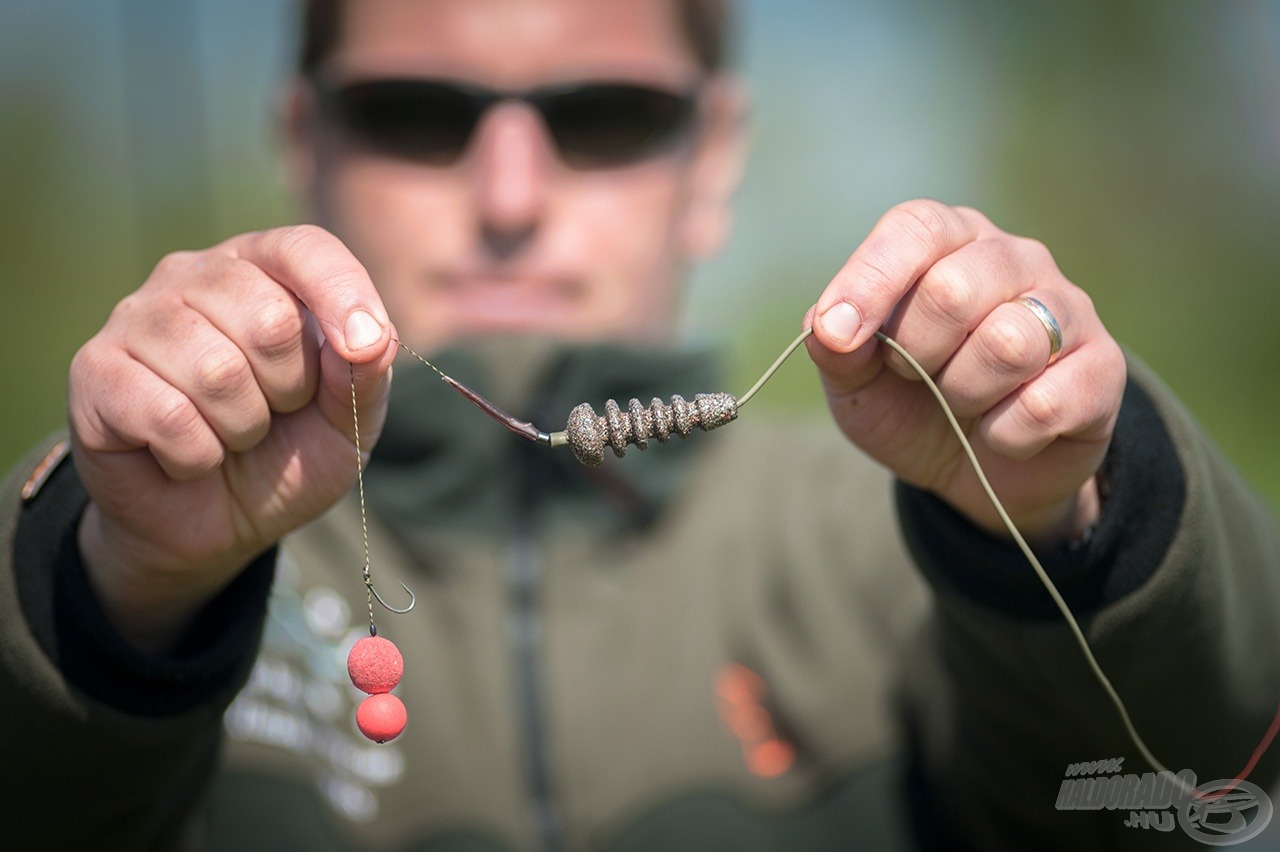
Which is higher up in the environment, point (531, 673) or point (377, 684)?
point (377, 684)

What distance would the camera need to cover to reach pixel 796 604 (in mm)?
2031

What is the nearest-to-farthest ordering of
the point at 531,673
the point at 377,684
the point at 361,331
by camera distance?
the point at 361,331 → the point at 377,684 → the point at 531,673

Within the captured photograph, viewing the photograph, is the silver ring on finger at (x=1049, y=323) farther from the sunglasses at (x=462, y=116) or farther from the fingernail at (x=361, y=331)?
the sunglasses at (x=462, y=116)

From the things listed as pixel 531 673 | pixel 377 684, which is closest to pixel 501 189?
pixel 531 673

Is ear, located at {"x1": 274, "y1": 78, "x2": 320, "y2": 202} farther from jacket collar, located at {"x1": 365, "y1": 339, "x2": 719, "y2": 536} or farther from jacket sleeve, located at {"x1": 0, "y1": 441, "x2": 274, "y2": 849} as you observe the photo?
jacket sleeve, located at {"x1": 0, "y1": 441, "x2": 274, "y2": 849}

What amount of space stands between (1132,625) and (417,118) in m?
1.70

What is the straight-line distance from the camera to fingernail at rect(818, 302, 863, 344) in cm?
106

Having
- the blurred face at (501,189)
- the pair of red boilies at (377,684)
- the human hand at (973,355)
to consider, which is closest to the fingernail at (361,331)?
the pair of red boilies at (377,684)

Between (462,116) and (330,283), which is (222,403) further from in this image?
(462,116)

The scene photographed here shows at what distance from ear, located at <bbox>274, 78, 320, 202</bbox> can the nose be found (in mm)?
502

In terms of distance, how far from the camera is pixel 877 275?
3.52 ft

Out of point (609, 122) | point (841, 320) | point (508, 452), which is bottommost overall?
point (508, 452)

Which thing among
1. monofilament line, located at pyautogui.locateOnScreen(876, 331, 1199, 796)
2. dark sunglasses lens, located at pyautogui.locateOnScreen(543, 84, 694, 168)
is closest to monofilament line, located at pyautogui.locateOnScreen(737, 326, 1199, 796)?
monofilament line, located at pyautogui.locateOnScreen(876, 331, 1199, 796)

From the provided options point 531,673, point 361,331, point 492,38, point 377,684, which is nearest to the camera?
point 361,331
